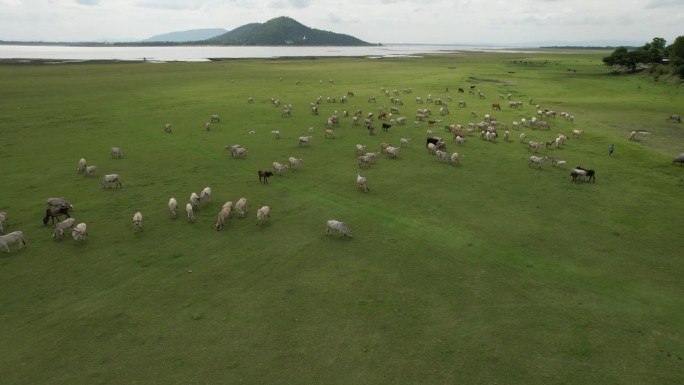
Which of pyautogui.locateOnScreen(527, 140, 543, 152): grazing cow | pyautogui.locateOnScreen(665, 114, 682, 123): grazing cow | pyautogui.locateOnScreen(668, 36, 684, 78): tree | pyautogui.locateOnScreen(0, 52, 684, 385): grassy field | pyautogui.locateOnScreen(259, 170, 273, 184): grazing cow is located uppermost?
pyautogui.locateOnScreen(668, 36, 684, 78): tree

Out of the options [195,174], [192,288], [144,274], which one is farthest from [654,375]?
[195,174]

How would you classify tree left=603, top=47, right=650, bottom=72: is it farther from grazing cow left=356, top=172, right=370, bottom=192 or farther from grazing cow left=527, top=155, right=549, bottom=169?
grazing cow left=356, top=172, right=370, bottom=192

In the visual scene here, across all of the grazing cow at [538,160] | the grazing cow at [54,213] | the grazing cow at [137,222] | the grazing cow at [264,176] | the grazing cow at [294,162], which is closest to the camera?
the grazing cow at [137,222]

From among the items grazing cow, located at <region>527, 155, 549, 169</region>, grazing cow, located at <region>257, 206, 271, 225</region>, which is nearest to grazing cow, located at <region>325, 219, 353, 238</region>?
grazing cow, located at <region>257, 206, 271, 225</region>

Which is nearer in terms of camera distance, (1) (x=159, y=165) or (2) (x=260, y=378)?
(2) (x=260, y=378)

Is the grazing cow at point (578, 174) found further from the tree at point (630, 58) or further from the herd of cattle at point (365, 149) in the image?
the tree at point (630, 58)

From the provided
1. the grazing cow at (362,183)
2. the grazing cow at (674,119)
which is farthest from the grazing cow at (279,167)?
the grazing cow at (674,119)

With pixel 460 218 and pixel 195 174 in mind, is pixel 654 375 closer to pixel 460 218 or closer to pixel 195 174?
pixel 460 218
